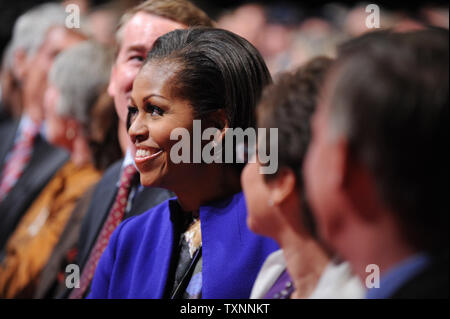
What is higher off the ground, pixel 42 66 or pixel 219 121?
pixel 219 121

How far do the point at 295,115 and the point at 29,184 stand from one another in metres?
2.46

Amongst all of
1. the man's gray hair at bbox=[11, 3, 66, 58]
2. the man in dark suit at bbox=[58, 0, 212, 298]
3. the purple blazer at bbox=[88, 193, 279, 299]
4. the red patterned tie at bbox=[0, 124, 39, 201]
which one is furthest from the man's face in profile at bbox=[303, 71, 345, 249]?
the man's gray hair at bbox=[11, 3, 66, 58]

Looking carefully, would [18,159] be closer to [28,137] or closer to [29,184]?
[28,137]

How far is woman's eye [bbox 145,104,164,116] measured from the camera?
1.53m

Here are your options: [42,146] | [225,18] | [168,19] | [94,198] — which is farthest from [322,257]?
[225,18]

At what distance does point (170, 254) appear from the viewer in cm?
156

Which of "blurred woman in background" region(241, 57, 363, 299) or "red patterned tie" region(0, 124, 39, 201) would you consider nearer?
"blurred woman in background" region(241, 57, 363, 299)

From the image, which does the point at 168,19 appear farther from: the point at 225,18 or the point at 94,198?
the point at 225,18

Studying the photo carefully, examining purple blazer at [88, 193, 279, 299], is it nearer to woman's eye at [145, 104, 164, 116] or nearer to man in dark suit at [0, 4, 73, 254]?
woman's eye at [145, 104, 164, 116]

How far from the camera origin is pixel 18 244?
3.04 metres

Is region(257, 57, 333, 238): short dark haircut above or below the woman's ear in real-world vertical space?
above

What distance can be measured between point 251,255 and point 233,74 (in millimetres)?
420

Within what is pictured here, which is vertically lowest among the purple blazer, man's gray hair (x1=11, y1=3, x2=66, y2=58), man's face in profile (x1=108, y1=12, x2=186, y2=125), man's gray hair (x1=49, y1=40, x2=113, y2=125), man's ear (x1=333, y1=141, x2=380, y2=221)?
man's gray hair (x1=11, y1=3, x2=66, y2=58)

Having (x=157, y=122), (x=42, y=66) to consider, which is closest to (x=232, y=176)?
(x=157, y=122)
